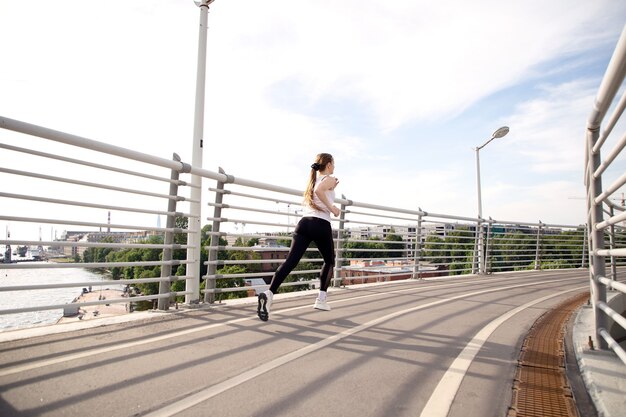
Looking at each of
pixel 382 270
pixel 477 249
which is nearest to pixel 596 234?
pixel 382 270

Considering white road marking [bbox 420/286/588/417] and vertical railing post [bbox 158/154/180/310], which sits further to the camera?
vertical railing post [bbox 158/154/180/310]

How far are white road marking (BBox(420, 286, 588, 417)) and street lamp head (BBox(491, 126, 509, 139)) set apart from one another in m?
13.7

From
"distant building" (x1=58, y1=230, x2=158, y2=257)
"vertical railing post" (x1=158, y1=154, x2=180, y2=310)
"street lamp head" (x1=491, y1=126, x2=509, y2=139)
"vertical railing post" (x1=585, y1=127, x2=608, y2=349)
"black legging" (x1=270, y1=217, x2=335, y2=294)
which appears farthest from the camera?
"street lamp head" (x1=491, y1=126, x2=509, y2=139)

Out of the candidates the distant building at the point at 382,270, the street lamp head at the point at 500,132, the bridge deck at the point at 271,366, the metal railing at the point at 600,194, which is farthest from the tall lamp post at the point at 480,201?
the metal railing at the point at 600,194

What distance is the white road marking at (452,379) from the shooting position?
1885 millimetres

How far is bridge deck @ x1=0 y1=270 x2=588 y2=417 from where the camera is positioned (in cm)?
190

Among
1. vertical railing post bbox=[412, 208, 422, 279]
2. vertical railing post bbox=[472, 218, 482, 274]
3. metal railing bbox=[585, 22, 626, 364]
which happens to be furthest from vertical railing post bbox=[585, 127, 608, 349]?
vertical railing post bbox=[472, 218, 482, 274]

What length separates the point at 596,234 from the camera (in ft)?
8.98

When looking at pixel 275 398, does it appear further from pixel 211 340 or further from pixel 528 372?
pixel 528 372

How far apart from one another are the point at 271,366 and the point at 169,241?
2.44 m

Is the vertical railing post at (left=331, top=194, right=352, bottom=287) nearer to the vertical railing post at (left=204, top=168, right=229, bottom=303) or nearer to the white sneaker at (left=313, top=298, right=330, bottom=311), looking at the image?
the white sneaker at (left=313, top=298, right=330, bottom=311)

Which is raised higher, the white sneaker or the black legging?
the black legging

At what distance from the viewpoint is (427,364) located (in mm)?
2582

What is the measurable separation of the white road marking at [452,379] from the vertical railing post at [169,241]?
3.08 meters
